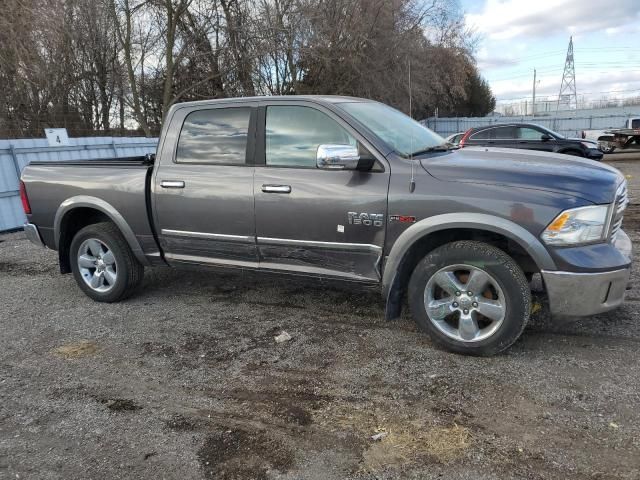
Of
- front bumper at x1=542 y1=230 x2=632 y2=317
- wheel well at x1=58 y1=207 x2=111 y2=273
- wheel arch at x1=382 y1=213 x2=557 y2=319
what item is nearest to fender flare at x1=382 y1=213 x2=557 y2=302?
wheel arch at x1=382 y1=213 x2=557 y2=319

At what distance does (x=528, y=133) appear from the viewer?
15.0 m

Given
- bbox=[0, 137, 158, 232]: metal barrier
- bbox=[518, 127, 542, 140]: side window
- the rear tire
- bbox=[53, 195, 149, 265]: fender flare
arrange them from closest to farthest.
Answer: bbox=[53, 195, 149, 265]: fender flare → the rear tire → bbox=[0, 137, 158, 232]: metal barrier → bbox=[518, 127, 542, 140]: side window

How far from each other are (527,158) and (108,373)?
3487mm

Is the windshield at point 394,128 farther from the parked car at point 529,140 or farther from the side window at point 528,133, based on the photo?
the side window at point 528,133

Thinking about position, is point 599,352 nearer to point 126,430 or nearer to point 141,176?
point 126,430

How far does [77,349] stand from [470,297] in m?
3.10

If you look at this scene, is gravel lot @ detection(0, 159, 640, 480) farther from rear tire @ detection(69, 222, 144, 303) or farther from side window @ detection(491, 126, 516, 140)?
side window @ detection(491, 126, 516, 140)

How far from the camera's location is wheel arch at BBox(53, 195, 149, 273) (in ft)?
15.7

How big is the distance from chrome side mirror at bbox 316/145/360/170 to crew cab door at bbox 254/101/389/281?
141 millimetres

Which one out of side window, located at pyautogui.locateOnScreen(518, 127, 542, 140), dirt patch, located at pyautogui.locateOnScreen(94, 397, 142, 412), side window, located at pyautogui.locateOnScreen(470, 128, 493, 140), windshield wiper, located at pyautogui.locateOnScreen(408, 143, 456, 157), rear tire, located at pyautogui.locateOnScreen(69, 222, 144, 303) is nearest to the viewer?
dirt patch, located at pyautogui.locateOnScreen(94, 397, 142, 412)

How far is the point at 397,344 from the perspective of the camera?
12.7ft

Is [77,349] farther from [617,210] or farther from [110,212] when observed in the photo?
[617,210]

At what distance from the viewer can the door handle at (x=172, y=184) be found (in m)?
4.41

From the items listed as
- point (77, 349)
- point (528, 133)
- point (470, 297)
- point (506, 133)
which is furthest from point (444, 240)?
point (528, 133)
